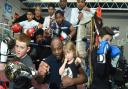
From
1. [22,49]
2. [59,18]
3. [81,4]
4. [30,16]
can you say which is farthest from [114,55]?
[30,16]

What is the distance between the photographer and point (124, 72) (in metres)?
9.85

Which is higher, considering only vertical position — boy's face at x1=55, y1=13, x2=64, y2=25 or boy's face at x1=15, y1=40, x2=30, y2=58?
boy's face at x1=55, y1=13, x2=64, y2=25

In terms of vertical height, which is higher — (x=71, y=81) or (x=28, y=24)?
(x=28, y=24)

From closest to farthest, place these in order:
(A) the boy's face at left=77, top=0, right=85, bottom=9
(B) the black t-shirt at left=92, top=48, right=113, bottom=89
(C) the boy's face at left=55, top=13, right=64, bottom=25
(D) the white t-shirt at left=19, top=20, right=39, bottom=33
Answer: (B) the black t-shirt at left=92, top=48, right=113, bottom=89 → (C) the boy's face at left=55, top=13, right=64, bottom=25 → (A) the boy's face at left=77, top=0, right=85, bottom=9 → (D) the white t-shirt at left=19, top=20, right=39, bottom=33

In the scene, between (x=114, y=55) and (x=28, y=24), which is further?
(x=28, y=24)

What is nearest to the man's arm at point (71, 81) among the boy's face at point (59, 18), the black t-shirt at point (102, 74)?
the black t-shirt at point (102, 74)

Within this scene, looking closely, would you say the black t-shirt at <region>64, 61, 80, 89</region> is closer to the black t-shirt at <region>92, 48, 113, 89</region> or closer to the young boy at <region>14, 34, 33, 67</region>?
the young boy at <region>14, 34, 33, 67</region>

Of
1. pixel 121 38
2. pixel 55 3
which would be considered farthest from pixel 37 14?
pixel 121 38

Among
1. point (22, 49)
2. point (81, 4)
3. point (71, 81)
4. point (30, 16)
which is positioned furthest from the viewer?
point (30, 16)

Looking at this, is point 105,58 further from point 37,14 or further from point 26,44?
point 37,14

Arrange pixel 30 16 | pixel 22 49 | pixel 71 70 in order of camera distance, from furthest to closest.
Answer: pixel 30 16 < pixel 22 49 < pixel 71 70

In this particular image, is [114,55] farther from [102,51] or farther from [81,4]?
[81,4]

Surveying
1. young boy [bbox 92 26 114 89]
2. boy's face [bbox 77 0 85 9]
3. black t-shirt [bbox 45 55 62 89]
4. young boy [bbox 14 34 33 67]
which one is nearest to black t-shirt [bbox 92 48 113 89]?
young boy [bbox 92 26 114 89]

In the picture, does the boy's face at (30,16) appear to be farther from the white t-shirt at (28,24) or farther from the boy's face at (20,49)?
the boy's face at (20,49)
